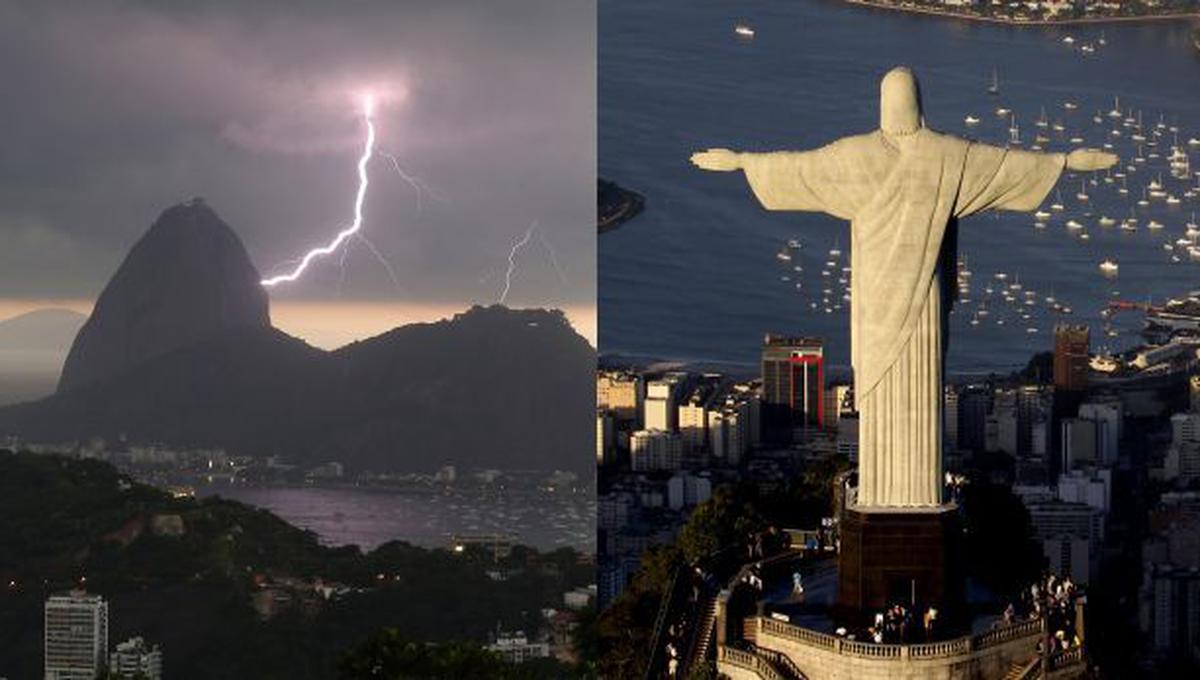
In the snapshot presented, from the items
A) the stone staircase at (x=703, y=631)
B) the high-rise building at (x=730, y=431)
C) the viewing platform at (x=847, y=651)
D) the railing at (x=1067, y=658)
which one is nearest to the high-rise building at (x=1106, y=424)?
the high-rise building at (x=730, y=431)

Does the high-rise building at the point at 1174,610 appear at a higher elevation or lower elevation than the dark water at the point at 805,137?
lower

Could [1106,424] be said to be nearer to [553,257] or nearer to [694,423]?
[694,423]

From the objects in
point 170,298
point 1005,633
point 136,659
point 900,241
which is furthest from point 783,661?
point 170,298

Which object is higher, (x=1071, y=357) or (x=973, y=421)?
(x=1071, y=357)

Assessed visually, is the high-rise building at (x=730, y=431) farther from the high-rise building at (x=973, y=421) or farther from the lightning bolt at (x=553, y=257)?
the lightning bolt at (x=553, y=257)

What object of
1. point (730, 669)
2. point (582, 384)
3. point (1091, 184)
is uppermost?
point (1091, 184)

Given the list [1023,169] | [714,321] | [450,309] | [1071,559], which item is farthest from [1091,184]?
[1023,169]

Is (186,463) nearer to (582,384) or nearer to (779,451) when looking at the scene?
(582,384)
